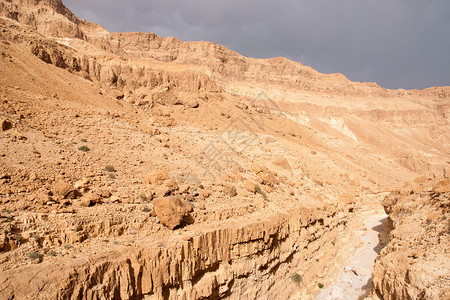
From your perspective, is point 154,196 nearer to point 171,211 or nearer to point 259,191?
point 171,211

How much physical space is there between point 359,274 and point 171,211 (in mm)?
10244

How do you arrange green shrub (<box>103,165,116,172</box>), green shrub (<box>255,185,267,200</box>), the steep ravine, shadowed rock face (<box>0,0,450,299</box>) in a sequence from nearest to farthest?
1. the steep ravine
2. shadowed rock face (<box>0,0,450,299</box>)
3. green shrub (<box>103,165,116,172</box>)
4. green shrub (<box>255,185,267,200</box>)

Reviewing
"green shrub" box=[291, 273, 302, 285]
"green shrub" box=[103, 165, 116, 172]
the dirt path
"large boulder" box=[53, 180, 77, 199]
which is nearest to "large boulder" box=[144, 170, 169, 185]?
"green shrub" box=[103, 165, 116, 172]

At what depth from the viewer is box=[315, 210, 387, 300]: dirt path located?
11547 mm

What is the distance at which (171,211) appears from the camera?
8.08 metres

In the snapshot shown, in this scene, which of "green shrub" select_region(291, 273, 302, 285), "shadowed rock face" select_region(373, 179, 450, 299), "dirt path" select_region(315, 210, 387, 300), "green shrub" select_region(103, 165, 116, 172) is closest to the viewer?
"shadowed rock face" select_region(373, 179, 450, 299)

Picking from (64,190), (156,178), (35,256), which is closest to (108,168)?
(156,178)

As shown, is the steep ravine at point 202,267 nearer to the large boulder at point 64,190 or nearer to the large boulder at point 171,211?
the large boulder at point 171,211

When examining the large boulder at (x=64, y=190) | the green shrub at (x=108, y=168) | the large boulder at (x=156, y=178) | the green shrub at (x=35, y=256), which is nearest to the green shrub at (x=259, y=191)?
the large boulder at (x=156, y=178)

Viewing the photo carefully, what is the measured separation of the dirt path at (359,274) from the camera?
1155cm

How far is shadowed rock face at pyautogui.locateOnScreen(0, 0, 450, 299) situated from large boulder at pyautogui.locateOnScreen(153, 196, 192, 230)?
3 centimetres

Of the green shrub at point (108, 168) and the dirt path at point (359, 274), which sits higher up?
the green shrub at point (108, 168)

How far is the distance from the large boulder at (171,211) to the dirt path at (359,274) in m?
7.50

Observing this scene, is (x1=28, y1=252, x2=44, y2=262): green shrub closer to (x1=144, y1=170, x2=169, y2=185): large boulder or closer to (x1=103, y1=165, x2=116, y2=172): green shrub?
(x1=103, y1=165, x2=116, y2=172): green shrub
